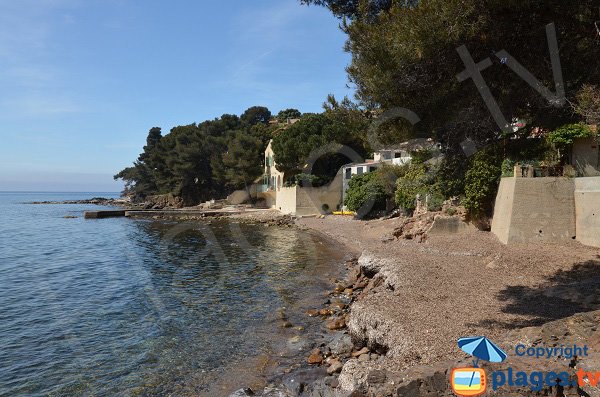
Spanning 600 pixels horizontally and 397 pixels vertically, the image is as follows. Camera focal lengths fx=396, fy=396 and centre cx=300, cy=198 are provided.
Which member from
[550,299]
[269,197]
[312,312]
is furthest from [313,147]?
[550,299]

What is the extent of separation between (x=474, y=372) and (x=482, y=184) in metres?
15.7

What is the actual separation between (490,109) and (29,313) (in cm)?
1660

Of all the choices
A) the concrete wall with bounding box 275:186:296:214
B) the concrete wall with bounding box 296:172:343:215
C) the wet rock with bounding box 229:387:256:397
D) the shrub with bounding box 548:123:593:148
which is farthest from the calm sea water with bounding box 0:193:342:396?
the concrete wall with bounding box 275:186:296:214

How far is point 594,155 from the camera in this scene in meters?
16.6

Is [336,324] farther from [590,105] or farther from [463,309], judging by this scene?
[590,105]

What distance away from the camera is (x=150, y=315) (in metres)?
14.1

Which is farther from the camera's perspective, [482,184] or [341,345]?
[482,184]

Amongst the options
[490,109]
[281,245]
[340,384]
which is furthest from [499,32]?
[281,245]

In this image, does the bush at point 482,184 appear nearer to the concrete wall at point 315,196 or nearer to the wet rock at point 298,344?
the wet rock at point 298,344

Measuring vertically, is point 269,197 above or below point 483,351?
above

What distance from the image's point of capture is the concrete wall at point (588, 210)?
1473 cm

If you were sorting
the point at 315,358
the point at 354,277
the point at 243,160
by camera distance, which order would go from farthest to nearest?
the point at 243,160 → the point at 354,277 → the point at 315,358

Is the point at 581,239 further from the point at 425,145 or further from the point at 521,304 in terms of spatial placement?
the point at 425,145

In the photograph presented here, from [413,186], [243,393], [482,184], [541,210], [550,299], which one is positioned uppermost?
[413,186]
